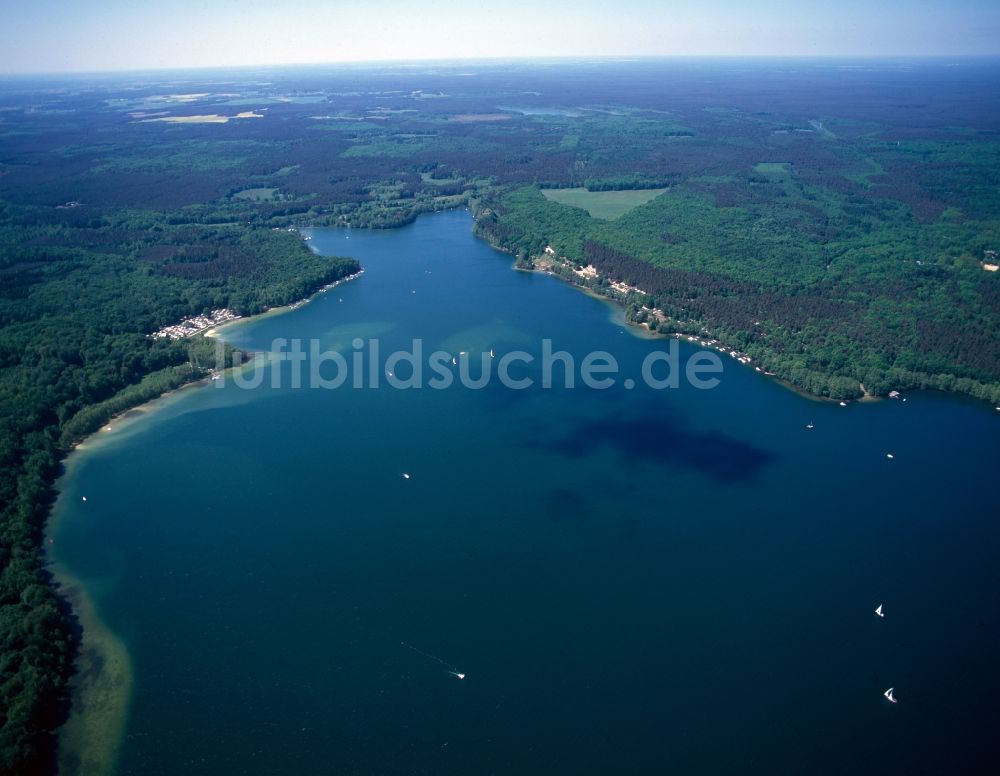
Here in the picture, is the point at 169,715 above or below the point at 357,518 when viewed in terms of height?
below

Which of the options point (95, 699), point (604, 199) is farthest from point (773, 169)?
point (95, 699)

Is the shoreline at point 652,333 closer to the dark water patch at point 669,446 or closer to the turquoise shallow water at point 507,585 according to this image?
the turquoise shallow water at point 507,585

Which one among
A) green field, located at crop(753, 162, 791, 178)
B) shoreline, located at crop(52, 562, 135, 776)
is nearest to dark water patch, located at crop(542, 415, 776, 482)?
shoreline, located at crop(52, 562, 135, 776)

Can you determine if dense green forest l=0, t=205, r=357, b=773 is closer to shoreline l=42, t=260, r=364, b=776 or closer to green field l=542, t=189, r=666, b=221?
shoreline l=42, t=260, r=364, b=776

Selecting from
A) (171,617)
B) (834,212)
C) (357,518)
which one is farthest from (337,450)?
(834,212)

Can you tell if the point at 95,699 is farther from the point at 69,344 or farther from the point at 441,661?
the point at 69,344

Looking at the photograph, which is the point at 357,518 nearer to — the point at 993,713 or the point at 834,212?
the point at 993,713

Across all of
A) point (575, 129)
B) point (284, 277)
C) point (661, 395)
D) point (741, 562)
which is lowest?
point (741, 562)
